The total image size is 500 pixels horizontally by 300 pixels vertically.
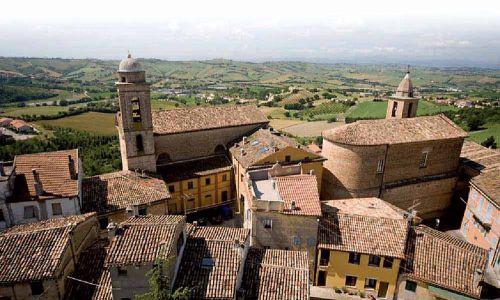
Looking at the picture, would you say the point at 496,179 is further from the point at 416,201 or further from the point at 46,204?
the point at 46,204

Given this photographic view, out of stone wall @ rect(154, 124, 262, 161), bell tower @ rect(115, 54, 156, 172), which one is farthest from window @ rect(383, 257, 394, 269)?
bell tower @ rect(115, 54, 156, 172)

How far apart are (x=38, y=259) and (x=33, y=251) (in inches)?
27.0

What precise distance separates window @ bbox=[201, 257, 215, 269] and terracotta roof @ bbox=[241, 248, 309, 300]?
2391 mm

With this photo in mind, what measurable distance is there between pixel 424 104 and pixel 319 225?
99.7 meters

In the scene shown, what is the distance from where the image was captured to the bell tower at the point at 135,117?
3189 centimetres

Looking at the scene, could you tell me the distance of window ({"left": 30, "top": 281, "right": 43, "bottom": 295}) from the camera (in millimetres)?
18469

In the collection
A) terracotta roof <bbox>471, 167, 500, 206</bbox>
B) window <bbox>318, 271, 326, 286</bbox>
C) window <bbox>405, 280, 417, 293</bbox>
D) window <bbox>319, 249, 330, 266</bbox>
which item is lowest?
window <bbox>318, 271, 326, 286</bbox>

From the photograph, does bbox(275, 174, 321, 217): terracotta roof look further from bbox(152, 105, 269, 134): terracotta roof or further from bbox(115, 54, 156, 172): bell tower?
bbox(115, 54, 156, 172): bell tower

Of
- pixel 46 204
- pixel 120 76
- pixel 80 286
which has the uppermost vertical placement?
pixel 120 76

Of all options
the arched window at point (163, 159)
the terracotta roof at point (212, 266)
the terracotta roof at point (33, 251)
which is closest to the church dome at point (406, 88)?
the arched window at point (163, 159)

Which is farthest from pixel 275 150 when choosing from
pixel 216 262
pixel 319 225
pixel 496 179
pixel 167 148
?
pixel 496 179

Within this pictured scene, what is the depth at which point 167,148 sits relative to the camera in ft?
121

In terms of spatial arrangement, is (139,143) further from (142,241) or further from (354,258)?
(354,258)

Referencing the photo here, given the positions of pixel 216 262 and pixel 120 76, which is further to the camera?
pixel 120 76
